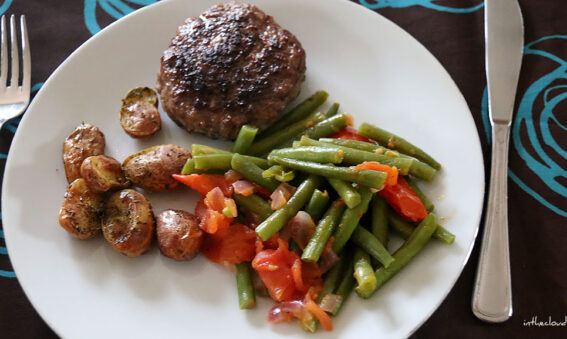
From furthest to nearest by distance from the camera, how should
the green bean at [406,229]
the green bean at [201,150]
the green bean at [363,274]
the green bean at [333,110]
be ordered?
1. the green bean at [333,110]
2. the green bean at [201,150]
3. the green bean at [406,229]
4. the green bean at [363,274]

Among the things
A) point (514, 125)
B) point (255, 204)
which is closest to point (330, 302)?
point (255, 204)

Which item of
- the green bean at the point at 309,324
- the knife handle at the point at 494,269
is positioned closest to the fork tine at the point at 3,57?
the green bean at the point at 309,324

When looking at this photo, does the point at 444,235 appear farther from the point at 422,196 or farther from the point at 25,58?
the point at 25,58

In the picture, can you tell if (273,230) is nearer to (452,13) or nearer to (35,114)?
(35,114)

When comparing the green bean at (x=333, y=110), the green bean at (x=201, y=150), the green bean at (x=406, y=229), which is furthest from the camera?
the green bean at (x=333, y=110)

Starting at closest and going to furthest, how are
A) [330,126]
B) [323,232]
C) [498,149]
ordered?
[323,232] → [330,126] → [498,149]

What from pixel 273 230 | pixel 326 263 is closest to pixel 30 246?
pixel 273 230

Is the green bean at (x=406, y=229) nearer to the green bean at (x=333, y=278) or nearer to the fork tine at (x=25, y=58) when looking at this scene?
the green bean at (x=333, y=278)
